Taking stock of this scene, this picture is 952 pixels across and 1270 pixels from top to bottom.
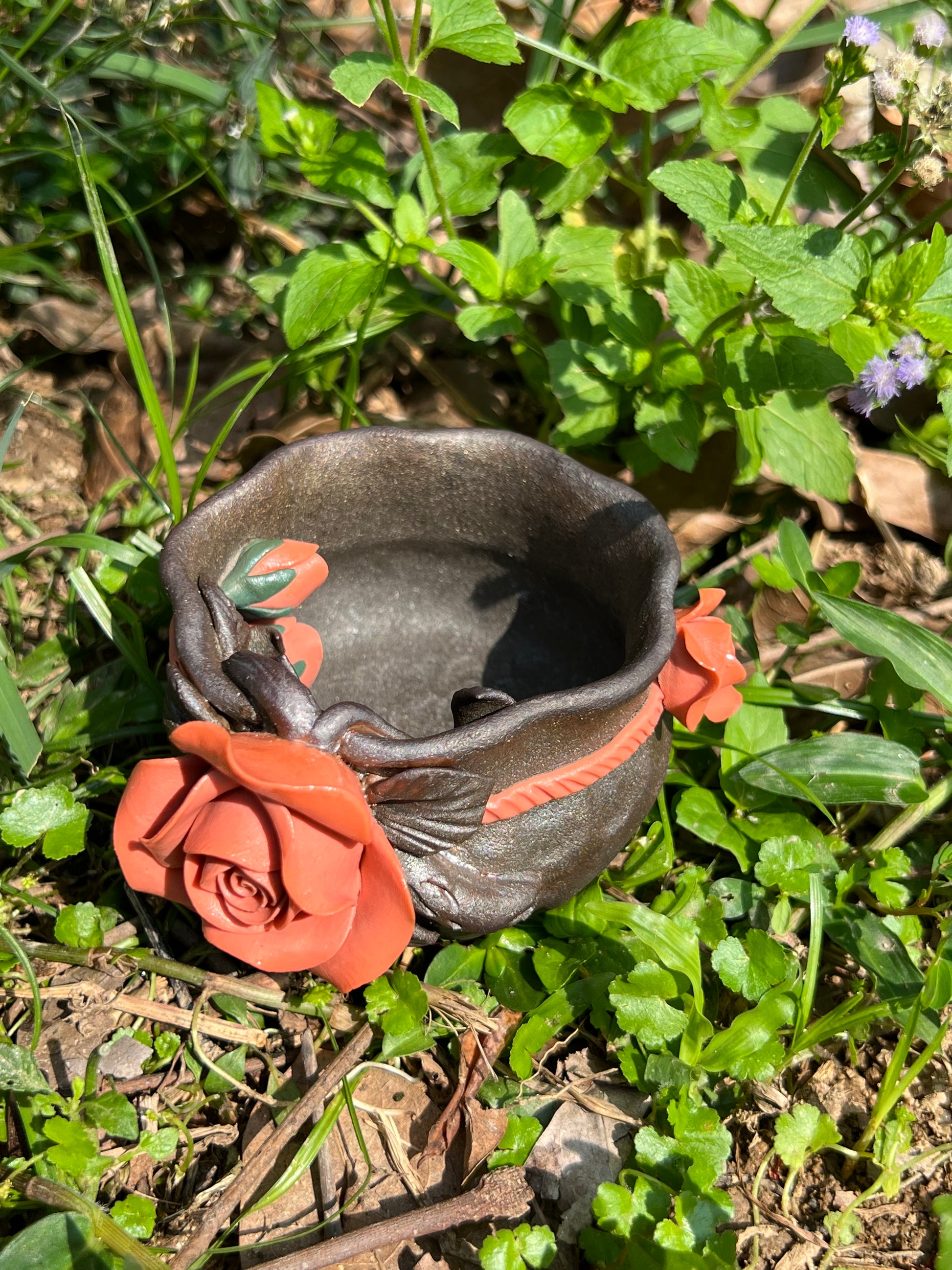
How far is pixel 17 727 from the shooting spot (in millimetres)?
1525

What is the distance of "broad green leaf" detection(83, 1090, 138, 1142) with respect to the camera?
1.32 metres

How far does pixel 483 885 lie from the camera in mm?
1311

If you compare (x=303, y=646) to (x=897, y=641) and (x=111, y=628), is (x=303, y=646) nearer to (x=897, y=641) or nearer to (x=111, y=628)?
(x=111, y=628)

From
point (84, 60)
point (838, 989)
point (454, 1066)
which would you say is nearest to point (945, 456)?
point (838, 989)

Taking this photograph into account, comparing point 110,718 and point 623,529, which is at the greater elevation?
point 623,529

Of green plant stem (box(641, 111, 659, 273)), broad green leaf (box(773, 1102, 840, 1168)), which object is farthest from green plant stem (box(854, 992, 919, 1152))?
green plant stem (box(641, 111, 659, 273))

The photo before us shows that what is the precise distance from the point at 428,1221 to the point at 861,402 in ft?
3.75

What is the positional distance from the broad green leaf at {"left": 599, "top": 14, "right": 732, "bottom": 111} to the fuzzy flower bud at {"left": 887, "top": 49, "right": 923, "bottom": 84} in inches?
11.8

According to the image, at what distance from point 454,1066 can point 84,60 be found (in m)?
1.78

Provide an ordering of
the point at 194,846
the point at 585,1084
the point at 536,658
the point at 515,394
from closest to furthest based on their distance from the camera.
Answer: the point at 194,846, the point at 585,1084, the point at 536,658, the point at 515,394

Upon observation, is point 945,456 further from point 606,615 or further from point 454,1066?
point 454,1066

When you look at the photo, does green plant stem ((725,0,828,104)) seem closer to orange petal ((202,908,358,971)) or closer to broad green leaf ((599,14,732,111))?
broad green leaf ((599,14,732,111))

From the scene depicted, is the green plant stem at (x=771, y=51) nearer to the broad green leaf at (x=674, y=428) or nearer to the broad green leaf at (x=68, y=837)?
the broad green leaf at (x=674, y=428)

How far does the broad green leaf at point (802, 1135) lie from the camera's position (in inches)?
52.9
